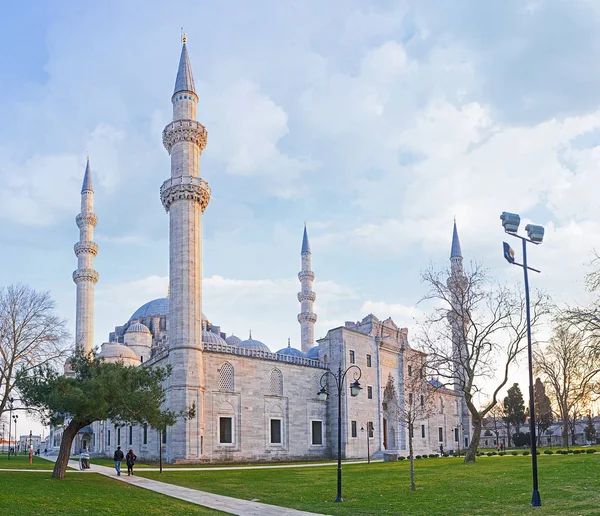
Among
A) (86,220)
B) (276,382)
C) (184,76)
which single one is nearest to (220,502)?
(276,382)

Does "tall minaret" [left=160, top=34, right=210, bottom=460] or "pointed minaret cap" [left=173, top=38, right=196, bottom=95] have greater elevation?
"pointed minaret cap" [left=173, top=38, right=196, bottom=95]

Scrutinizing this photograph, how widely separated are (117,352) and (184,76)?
92.9ft

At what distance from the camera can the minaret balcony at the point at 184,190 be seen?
148 feet

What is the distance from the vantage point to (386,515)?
51.9 ft

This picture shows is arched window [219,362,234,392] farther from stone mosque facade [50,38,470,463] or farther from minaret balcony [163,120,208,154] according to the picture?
minaret balcony [163,120,208,154]

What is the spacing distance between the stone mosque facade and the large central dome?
12.9 feet

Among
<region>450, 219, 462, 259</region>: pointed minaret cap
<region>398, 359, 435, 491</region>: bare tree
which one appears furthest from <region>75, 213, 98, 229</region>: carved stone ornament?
<region>450, 219, 462, 259</region>: pointed minaret cap

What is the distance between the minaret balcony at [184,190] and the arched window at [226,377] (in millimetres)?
12169

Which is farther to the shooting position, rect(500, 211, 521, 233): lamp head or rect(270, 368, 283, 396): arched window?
rect(270, 368, 283, 396): arched window

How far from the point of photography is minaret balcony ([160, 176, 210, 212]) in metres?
45.0

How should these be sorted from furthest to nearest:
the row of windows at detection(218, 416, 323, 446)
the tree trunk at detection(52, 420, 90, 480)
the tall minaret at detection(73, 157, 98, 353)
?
the tall minaret at detection(73, 157, 98, 353) < the row of windows at detection(218, 416, 323, 446) < the tree trunk at detection(52, 420, 90, 480)

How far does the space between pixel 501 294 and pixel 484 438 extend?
79.5m

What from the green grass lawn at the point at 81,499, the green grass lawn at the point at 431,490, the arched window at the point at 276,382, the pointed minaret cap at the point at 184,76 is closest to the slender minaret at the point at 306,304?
the arched window at the point at 276,382

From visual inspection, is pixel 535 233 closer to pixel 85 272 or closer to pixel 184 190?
pixel 184 190
